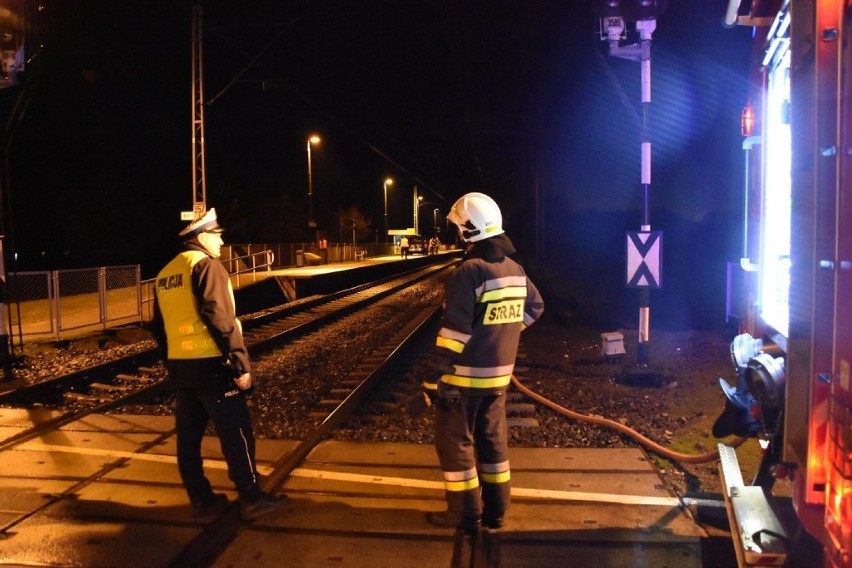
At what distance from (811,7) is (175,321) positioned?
374 centimetres

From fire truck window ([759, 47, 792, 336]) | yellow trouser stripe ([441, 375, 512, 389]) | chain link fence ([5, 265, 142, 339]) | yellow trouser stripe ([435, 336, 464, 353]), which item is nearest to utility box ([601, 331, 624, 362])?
fire truck window ([759, 47, 792, 336])

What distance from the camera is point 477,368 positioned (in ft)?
14.1

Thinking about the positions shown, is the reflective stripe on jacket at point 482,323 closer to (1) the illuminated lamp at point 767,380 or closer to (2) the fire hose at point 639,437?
(1) the illuminated lamp at point 767,380

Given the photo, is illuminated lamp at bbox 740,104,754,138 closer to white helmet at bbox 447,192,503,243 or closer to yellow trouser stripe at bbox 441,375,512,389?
white helmet at bbox 447,192,503,243

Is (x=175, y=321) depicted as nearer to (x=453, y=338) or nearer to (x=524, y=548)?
(x=453, y=338)

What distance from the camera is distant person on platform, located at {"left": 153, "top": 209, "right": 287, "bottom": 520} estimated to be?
14.1 feet

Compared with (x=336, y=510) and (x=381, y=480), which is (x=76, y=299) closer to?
(x=381, y=480)

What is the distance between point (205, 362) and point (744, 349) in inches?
127

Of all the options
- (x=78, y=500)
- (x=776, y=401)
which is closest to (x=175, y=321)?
(x=78, y=500)

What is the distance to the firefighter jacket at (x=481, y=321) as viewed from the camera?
4.09 meters

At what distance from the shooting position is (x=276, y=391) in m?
9.23

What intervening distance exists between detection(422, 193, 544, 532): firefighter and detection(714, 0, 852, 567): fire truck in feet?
4.41

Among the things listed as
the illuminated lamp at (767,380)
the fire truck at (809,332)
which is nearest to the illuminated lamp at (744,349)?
the fire truck at (809,332)

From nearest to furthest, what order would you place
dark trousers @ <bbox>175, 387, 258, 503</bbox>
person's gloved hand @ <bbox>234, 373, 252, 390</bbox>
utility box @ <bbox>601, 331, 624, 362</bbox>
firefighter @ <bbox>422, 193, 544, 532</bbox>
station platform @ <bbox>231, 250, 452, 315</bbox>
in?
firefighter @ <bbox>422, 193, 544, 532</bbox> < person's gloved hand @ <bbox>234, 373, 252, 390</bbox> < dark trousers @ <bbox>175, 387, 258, 503</bbox> < utility box @ <bbox>601, 331, 624, 362</bbox> < station platform @ <bbox>231, 250, 452, 315</bbox>
